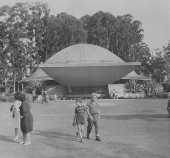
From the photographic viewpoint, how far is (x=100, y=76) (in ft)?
153

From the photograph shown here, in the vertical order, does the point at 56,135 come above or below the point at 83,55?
below

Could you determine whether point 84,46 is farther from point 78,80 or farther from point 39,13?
point 39,13

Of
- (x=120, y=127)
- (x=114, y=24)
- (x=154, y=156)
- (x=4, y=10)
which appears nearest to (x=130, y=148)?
(x=154, y=156)

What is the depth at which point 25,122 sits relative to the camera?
37.0 ft

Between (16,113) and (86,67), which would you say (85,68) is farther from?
(16,113)

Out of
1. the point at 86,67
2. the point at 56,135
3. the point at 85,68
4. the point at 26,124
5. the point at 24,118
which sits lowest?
the point at 56,135

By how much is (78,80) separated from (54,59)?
4.71m

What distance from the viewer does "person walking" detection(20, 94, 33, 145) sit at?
11.2 m

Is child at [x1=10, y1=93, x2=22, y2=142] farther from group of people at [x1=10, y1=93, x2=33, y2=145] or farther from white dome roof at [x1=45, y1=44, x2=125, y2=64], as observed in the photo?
white dome roof at [x1=45, y1=44, x2=125, y2=64]

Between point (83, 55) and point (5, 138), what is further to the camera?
point (83, 55)

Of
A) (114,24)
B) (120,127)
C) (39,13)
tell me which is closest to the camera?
(120,127)

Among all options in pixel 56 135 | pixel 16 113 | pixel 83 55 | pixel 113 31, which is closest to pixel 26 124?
pixel 16 113

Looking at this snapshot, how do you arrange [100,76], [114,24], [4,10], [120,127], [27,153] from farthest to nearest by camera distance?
[114,24], [4,10], [100,76], [120,127], [27,153]

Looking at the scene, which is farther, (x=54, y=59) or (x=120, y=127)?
(x=54, y=59)
